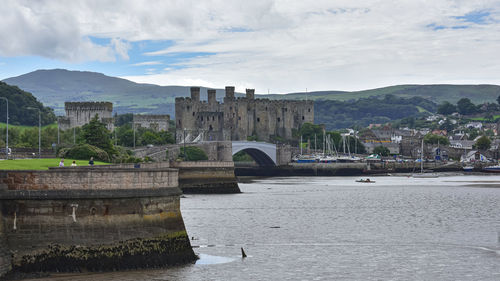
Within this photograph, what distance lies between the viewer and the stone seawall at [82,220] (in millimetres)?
21891

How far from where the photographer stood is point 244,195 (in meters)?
67.6

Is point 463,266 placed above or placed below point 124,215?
below

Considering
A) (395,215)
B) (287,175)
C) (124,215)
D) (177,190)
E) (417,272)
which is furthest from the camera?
(287,175)

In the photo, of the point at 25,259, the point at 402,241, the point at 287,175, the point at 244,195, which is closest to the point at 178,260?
the point at 25,259

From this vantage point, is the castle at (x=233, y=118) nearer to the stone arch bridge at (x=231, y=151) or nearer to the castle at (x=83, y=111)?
the castle at (x=83, y=111)

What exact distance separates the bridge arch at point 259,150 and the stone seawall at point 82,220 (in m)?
88.6

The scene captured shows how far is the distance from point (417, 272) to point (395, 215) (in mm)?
22343

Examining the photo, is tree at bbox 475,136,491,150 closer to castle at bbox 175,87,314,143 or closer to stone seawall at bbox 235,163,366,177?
castle at bbox 175,87,314,143

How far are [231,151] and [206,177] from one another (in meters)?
46.5

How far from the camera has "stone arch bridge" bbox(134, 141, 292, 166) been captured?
93.0 meters

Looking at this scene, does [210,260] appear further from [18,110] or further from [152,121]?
[152,121]

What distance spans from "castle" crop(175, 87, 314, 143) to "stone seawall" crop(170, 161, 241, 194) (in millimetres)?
81765

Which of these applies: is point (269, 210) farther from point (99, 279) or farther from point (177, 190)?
point (99, 279)

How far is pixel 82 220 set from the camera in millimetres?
22625
